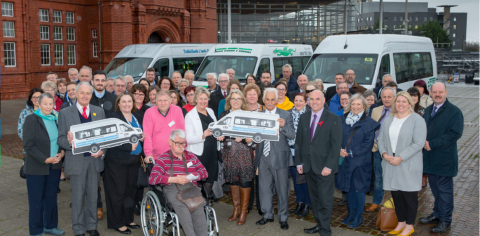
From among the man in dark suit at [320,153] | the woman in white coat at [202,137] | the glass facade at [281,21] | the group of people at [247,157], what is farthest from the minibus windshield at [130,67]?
the glass facade at [281,21]

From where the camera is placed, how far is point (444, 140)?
19.1 feet

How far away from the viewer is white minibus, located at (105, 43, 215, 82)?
48.8ft

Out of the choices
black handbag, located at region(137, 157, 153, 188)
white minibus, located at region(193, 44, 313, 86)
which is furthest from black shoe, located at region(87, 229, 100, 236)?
white minibus, located at region(193, 44, 313, 86)

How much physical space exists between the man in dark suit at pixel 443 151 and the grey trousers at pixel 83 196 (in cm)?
484

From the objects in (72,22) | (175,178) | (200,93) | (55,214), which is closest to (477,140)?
(200,93)

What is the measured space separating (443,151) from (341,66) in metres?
5.88

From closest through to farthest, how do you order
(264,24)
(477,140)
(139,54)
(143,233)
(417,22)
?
(143,233), (477,140), (139,54), (264,24), (417,22)

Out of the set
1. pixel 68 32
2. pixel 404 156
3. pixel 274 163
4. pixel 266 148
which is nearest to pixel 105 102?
pixel 266 148

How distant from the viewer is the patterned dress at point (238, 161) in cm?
605

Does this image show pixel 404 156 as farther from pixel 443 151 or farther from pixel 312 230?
pixel 312 230

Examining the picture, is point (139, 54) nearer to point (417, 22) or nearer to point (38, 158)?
point (38, 158)

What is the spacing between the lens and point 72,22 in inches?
987

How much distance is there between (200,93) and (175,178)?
1624 mm

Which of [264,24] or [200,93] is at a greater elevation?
[264,24]
